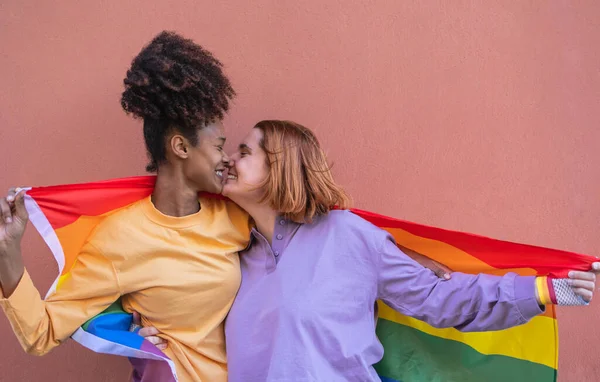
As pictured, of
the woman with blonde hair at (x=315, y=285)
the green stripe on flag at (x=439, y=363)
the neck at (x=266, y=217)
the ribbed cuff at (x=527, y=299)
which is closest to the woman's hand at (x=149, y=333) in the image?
the woman with blonde hair at (x=315, y=285)

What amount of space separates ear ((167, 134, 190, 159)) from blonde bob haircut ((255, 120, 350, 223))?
0.76 ft

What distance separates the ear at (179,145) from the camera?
6.34 ft

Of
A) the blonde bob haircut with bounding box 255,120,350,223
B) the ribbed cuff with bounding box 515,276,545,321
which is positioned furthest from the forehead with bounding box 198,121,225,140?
the ribbed cuff with bounding box 515,276,545,321

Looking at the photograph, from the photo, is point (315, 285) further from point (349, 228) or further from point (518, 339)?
point (518, 339)

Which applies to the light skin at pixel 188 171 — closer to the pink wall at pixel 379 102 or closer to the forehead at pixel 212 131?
the forehead at pixel 212 131

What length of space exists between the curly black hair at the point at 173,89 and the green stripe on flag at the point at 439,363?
852 millimetres

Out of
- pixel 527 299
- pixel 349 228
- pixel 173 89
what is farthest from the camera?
pixel 349 228

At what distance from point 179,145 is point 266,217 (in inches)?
13.3

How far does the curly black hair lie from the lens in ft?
6.08

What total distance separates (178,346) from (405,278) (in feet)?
2.23

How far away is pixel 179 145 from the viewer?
1939mm

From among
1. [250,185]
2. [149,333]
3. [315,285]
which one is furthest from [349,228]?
[149,333]

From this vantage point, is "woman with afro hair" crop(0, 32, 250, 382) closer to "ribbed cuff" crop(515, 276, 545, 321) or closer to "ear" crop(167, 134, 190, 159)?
"ear" crop(167, 134, 190, 159)

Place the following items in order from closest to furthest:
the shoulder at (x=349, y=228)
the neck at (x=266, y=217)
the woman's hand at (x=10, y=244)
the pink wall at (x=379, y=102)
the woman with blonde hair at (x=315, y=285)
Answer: the woman's hand at (x=10, y=244), the woman with blonde hair at (x=315, y=285), the shoulder at (x=349, y=228), the neck at (x=266, y=217), the pink wall at (x=379, y=102)
